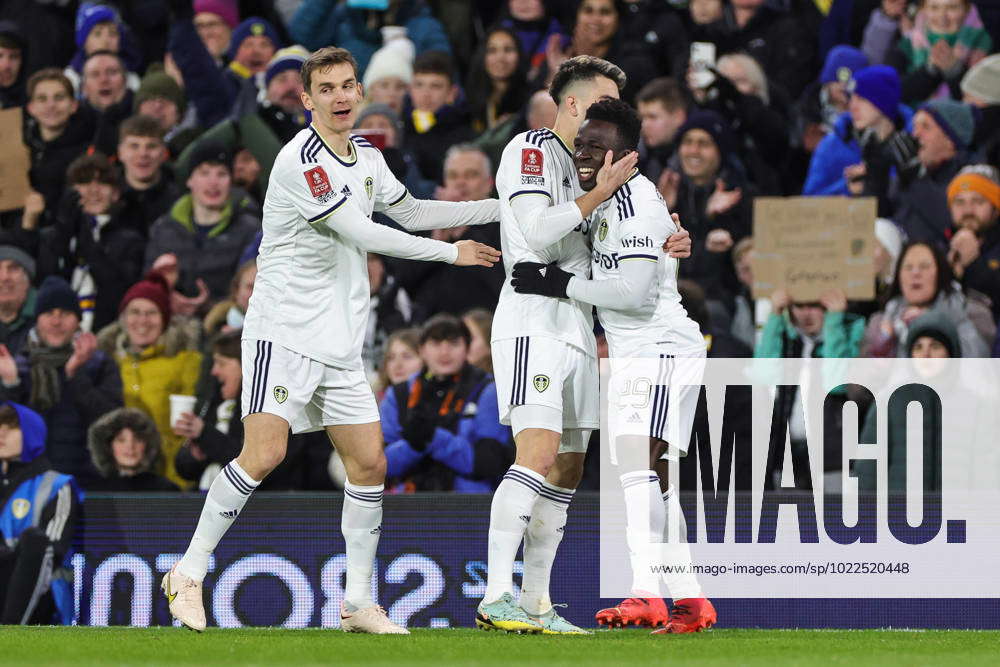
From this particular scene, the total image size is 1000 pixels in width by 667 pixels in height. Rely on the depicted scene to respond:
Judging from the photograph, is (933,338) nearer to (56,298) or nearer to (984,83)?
(984,83)

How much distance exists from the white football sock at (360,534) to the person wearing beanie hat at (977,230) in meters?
4.52

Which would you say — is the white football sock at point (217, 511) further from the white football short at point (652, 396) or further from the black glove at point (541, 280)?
the white football short at point (652, 396)

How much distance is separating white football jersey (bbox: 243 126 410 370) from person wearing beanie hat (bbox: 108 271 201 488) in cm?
331

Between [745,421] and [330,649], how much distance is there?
357 centimetres

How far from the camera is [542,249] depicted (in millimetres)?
7277

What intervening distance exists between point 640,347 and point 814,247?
312 centimetres

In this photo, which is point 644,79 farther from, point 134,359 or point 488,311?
point 134,359

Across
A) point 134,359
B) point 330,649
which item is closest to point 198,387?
point 134,359

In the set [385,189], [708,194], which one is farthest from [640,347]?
[708,194]

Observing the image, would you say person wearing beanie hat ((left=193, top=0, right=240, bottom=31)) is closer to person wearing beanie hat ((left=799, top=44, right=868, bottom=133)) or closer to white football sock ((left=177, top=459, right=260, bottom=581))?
person wearing beanie hat ((left=799, top=44, right=868, bottom=133))

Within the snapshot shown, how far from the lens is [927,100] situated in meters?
11.8

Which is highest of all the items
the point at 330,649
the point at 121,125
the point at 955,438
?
the point at 121,125

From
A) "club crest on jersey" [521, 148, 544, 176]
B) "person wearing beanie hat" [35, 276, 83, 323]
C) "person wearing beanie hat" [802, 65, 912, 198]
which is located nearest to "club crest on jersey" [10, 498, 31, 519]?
"person wearing beanie hat" [35, 276, 83, 323]

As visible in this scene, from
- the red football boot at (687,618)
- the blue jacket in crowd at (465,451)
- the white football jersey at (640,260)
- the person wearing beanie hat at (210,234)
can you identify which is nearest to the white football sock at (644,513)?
the red football boot at (687,618)
